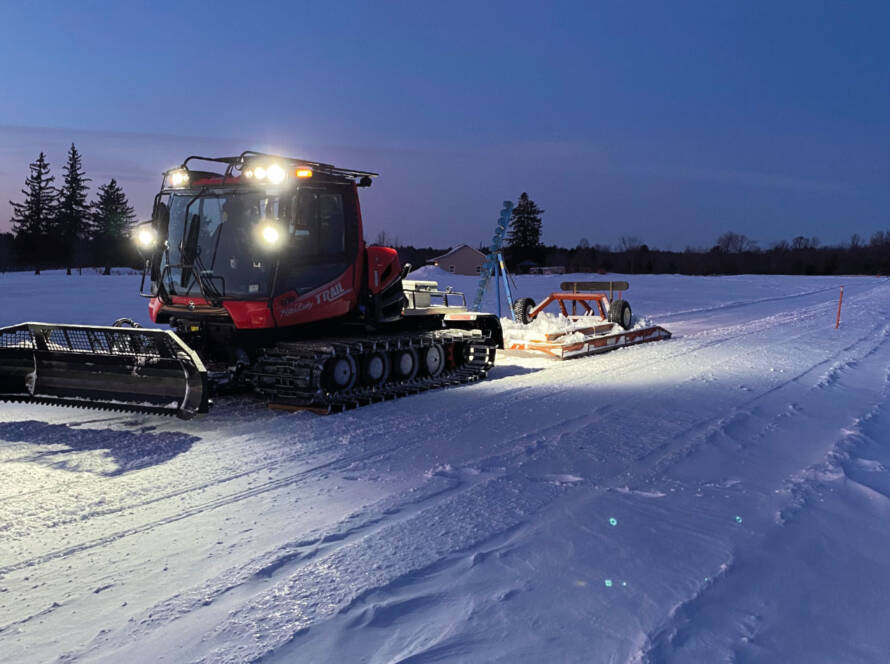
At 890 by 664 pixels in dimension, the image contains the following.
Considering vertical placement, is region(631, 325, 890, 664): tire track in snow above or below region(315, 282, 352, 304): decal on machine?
below

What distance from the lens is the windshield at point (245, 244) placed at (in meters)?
7.76

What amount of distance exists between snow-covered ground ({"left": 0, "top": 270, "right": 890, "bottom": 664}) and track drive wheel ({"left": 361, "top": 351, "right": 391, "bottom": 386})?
2.17 feet

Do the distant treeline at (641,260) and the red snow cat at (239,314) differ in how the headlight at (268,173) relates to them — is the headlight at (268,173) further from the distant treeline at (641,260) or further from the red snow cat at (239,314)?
the distant treeline at (641,260)

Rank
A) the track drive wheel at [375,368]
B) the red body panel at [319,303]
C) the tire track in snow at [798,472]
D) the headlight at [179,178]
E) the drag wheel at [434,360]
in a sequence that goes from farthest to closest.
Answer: the drag wheel at [434,360], the track drive wheel at [375,368], the headlight at [179,178], the red body panel at [319,303], the tire track in snow at [798,472]

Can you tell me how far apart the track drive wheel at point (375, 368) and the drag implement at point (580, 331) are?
455cm

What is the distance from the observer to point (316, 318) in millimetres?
8320

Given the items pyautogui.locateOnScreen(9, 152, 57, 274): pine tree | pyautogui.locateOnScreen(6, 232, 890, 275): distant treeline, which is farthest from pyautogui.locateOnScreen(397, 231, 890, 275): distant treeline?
pyautogui.locateOnScreen(9, 152, 57, 274): pine tree

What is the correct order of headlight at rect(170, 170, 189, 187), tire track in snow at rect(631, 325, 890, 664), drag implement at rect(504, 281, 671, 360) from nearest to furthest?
tire track in snow at rect(631, 325, 890, 664), headlight at rect(170, 170, 189, 187), drag implement at rect(504, 281, 671, 360)

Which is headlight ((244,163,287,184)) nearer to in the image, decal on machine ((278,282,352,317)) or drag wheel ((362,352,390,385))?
decal on machine ((278,282,352,317))

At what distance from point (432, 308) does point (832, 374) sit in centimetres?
575

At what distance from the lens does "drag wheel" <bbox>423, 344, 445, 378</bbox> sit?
32.3 feet

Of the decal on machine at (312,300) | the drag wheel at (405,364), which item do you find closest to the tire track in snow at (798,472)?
the drag wheel at (405,364)

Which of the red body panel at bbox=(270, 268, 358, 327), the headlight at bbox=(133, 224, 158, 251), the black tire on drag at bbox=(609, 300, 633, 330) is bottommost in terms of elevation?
the black tire on drag at bbox=(609, 300, 633, 330)

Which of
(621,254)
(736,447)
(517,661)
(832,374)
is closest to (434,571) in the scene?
(517,661)
